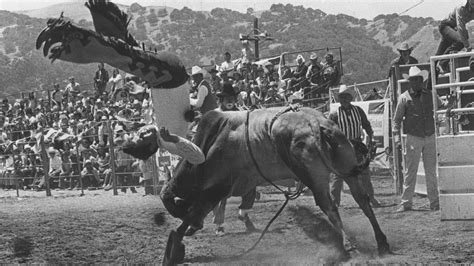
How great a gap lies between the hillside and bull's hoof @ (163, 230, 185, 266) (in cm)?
4825

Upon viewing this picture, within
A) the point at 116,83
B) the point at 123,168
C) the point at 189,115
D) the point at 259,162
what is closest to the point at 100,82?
the point at 116,83

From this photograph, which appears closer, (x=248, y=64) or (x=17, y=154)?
(x=17, y=154)

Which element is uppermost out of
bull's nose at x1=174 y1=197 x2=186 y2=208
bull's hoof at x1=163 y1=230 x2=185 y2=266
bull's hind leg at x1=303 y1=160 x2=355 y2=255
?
bull's hind leg at x1=303 y1=160 x2=355 y2=255

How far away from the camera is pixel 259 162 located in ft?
26.7

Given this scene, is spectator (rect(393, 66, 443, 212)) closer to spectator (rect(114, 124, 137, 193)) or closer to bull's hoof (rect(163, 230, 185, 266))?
bull's hoof (rect(163, 230, 185, 266))

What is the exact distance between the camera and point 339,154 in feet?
26.1

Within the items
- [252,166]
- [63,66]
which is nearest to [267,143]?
[252,166]

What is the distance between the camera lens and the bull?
7730 mm

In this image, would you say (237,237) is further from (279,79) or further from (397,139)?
(279,79)

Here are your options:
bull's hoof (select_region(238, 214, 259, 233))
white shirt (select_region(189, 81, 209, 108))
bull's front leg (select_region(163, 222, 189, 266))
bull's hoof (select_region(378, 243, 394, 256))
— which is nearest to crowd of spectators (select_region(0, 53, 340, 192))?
bull's hoof (select_region(238, 214, 259, 233))

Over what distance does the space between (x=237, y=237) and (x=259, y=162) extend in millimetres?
2204

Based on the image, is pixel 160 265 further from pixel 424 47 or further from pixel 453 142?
pixel 424 47

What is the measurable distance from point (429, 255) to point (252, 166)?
6.01ft

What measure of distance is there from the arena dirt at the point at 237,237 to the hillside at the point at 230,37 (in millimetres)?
44037
